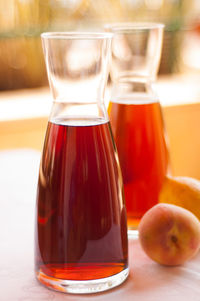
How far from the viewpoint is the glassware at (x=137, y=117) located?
69 centimetres

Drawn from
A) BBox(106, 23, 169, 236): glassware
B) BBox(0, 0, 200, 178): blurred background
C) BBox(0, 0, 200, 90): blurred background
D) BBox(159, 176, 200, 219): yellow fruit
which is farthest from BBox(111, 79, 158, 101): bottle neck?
BBox(0, 0, 200, 90): blurred background

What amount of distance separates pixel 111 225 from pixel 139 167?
15 cm

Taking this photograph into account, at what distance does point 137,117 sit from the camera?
70 centimetres

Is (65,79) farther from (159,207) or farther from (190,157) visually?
(190,157)

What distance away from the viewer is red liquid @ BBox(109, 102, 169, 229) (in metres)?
0.69

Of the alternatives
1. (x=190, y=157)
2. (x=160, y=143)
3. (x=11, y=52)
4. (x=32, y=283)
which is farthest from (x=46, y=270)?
(x=190, y=157)

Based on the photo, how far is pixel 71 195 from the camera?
0.54 meters

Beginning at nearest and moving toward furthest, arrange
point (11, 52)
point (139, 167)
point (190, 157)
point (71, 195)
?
point (71, 195), point (139, 167), point (11, 52), point (190, 157)

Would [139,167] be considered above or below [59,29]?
below

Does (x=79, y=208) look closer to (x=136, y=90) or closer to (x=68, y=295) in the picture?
(x=68, y=295)

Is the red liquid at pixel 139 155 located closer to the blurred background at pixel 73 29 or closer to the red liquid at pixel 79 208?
the red liquid at pixel 79 208

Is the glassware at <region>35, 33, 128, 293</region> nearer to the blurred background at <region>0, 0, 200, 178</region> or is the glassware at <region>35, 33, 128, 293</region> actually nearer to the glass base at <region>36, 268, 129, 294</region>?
the glass base at <region>36, 268, 129, 294</region>

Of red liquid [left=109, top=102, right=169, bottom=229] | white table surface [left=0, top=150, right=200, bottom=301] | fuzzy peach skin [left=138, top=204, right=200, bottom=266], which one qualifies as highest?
red liquid [left=109, top=102, right=169, bottom=229]

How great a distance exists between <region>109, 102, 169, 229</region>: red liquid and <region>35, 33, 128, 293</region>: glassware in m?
0.12
